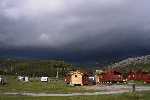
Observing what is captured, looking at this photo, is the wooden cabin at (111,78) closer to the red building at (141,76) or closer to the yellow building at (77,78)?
the red building at (141,76)

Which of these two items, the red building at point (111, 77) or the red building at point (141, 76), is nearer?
the red building at point (141, 76)

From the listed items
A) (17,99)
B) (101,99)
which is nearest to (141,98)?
(101,99)

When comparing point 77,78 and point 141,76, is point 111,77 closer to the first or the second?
point 141,76

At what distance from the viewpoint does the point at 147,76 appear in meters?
132

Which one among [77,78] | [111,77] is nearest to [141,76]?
[111,77]

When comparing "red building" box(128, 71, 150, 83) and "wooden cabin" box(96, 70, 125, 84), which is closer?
"red building" box(128, 71, 150, 83)

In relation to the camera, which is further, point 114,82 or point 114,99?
point 114,82

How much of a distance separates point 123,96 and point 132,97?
1.59 m

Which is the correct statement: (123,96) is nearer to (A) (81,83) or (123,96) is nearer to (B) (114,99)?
(B) (114,99)

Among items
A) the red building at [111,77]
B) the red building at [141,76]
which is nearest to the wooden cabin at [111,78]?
the red building at [111,77]

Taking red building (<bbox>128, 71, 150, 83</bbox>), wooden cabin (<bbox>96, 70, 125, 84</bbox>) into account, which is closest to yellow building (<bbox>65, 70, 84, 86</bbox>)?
wooden cabin (<bbox>96, 70, 125, 84</bbox>)

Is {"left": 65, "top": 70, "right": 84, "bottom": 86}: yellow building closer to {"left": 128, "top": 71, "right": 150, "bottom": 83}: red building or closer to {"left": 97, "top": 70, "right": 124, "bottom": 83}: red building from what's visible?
{"left": 97, "top": 70, "right": 124, "bottom": 83}: red building

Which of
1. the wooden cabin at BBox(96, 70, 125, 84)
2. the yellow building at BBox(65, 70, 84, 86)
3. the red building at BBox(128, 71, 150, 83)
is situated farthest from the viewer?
the wooden cabin at BBox(96, 70, 125, 84)

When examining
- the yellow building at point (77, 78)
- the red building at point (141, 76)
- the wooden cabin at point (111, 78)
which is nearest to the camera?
the yellow building at point (77, 78)
